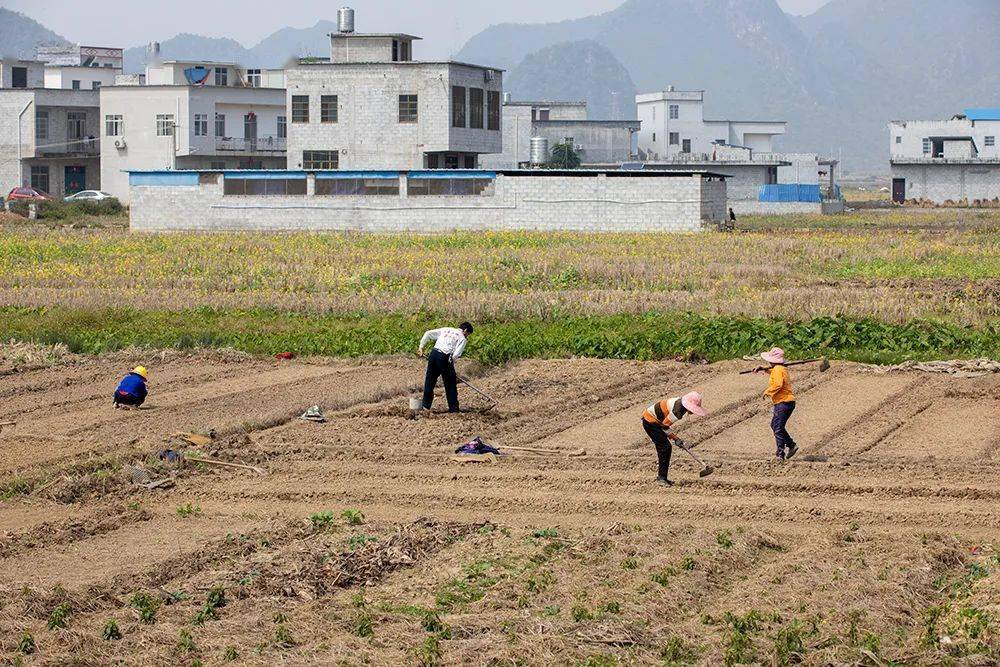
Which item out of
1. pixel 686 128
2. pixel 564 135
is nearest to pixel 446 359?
pixel 564 135

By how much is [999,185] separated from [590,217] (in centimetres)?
4789

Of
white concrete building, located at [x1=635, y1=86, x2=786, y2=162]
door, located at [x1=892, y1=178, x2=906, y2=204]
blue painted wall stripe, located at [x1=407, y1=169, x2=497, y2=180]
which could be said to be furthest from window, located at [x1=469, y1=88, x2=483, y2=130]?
white concrete building, located at [x1=635, y1=86, x2=786, y2=162]

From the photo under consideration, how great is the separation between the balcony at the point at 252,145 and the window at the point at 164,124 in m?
2.46

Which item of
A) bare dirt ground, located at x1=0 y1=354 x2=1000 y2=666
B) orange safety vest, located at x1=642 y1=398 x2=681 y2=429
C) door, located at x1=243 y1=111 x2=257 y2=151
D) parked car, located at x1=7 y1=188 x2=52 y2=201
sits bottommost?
bare dirt ground, located at x1=0 y1=354 x2=1000 y2=666

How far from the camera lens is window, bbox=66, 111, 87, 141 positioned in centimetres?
8331

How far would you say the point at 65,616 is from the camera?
11.8 metres

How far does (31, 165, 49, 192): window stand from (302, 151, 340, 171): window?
26004 millimetres

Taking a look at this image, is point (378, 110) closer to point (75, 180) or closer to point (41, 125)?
point (41, 125)

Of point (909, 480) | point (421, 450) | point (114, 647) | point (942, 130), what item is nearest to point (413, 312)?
point (421, 450)

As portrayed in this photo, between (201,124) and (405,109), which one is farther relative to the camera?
(201,124)

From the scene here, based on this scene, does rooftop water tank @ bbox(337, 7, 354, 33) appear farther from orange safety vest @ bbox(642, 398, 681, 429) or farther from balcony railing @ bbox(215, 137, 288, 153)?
orange safety vest @ bbox(642, 398, 681, 429)

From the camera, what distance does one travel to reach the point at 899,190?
97.0 meters

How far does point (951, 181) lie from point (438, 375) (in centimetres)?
8040

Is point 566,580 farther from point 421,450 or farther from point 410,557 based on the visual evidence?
point 421,450
